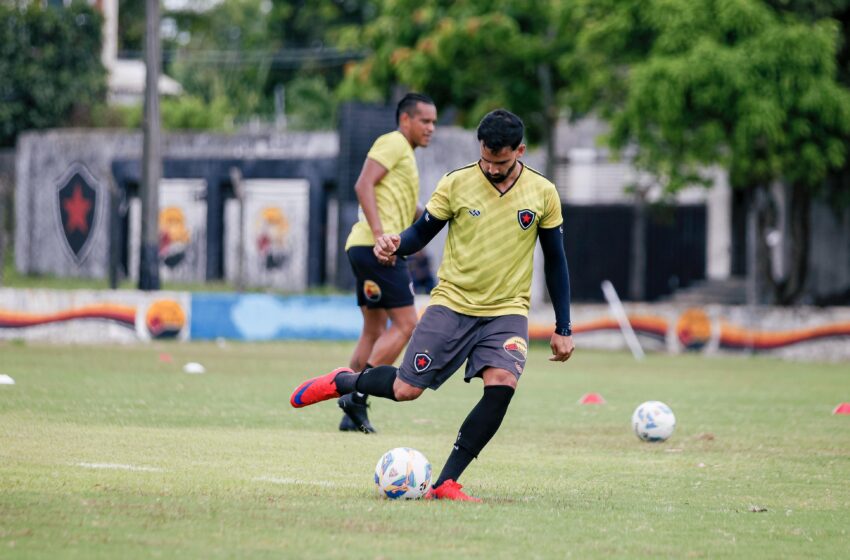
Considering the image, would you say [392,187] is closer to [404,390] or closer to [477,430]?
[404,390]

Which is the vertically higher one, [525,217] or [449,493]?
[525,217]

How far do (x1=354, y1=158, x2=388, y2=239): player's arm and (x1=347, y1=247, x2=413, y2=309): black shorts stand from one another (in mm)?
258

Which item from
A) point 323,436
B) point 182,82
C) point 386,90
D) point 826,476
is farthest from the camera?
point 182,82

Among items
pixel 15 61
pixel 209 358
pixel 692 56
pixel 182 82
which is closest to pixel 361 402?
pixel 209 358

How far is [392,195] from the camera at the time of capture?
404 inches

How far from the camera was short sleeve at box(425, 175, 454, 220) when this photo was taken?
735 centimetres

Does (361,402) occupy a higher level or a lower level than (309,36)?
lower

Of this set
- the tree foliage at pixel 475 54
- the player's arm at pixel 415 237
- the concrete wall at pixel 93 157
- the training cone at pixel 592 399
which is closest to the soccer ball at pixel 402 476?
the player's arm at pixel 415 237

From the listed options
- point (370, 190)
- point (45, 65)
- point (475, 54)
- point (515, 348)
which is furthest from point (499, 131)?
point (45, 65)

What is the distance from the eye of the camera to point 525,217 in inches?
287

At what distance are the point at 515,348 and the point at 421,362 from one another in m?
0.47

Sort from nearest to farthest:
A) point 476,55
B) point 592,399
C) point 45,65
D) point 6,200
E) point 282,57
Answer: point 592,399, point 6,200, point 476,55, point 45,65, point 282,57

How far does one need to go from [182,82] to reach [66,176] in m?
21.8

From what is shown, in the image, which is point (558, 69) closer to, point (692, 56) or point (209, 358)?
point (692, 56)
